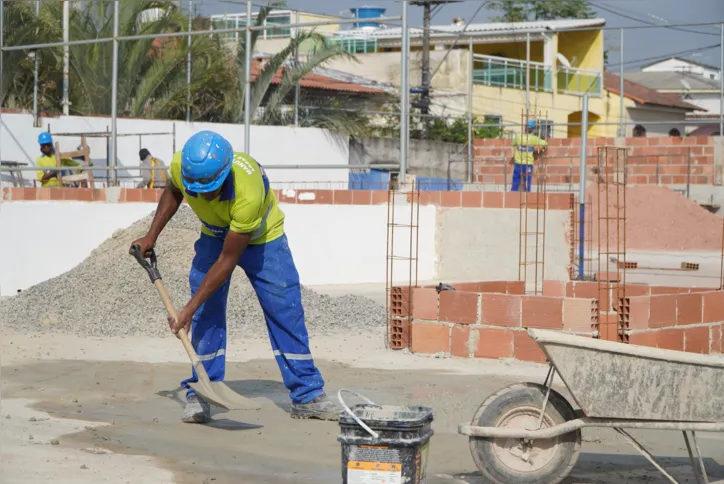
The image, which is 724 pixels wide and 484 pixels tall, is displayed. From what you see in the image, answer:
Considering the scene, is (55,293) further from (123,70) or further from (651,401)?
(123,70)

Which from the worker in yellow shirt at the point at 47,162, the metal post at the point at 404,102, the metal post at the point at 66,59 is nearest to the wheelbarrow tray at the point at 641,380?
the metal post at the point at 404,102

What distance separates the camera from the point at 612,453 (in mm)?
5301

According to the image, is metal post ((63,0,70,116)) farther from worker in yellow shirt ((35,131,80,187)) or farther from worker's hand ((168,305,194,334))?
worker's hand ((168,305,194,334))

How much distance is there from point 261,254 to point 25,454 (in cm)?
161

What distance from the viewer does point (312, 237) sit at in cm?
1389

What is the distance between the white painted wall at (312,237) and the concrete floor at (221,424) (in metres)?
5.42

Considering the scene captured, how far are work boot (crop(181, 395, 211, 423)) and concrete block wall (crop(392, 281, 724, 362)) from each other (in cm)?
275

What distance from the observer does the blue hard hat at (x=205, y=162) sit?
523 cm

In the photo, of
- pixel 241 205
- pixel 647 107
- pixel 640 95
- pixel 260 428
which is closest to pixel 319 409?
pixel 260 428

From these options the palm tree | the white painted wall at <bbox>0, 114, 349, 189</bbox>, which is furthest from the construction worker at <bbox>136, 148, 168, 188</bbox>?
the palm tree

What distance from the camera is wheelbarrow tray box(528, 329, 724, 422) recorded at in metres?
4.40

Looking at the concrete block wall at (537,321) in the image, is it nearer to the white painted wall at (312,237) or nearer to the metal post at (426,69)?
the white painted wall at (312,237)

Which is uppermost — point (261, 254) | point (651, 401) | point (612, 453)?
point (261, 254)

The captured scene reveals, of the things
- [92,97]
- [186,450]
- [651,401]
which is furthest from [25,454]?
[92,97]
